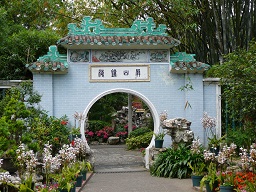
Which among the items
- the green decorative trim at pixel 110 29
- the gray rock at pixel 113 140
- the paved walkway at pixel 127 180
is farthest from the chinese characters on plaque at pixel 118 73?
the gray rock at pixel 113 140

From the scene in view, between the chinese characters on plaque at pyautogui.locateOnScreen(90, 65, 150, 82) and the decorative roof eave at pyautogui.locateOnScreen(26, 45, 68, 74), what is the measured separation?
80 centimetres

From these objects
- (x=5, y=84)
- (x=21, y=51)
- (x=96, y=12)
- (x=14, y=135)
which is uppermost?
(x=96, y=12)

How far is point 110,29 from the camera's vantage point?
442 inches

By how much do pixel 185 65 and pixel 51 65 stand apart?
3565 millimetres

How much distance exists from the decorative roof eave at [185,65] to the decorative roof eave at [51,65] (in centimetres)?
291

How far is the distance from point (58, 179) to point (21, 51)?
7.49 meters

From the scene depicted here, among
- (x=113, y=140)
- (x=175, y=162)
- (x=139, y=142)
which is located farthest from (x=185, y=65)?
(x=113, y=140)

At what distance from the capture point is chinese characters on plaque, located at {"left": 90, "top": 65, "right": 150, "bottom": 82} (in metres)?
11.2

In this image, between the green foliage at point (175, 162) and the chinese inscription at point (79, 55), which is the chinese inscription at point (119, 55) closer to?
the chinese inscription at point (79, 55)

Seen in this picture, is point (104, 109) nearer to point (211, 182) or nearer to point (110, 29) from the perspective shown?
point (110, 29)

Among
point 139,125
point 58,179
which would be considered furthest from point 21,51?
point 139,125

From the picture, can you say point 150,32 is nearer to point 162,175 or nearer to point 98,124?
point 162,175

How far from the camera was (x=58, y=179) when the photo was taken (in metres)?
6.95

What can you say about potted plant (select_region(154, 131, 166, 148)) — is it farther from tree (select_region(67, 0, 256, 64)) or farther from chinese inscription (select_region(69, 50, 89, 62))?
tree (select_region(67, 0, 256, 64))
